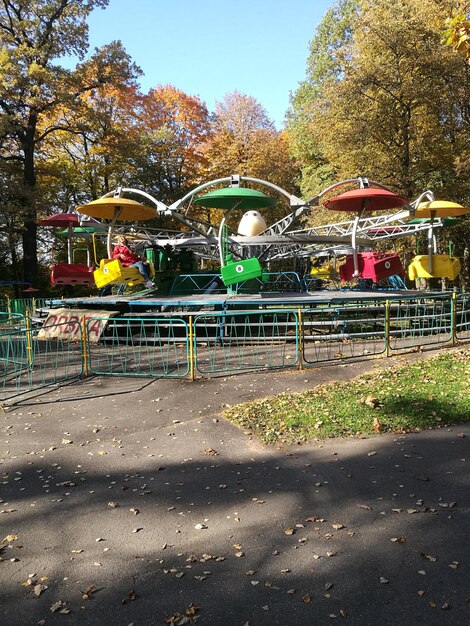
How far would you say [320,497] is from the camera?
4.36 m

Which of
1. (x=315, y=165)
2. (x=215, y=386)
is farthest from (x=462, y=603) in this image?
(x=315, y=165)

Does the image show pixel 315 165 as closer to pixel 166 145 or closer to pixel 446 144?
pixel 166 145

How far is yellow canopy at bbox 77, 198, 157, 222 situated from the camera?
13133mm

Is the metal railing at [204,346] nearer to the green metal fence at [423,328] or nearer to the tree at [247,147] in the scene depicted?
the green metal fence at [423,328]

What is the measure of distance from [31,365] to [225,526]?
22.1 ft

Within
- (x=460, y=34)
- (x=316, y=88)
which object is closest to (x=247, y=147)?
(x=316, y=88)

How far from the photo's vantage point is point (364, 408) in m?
6.72

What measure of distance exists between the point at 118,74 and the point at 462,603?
29.5 meters

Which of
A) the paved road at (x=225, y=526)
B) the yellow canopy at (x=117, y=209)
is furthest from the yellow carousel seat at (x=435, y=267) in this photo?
the paved road at (x=225, y=526)

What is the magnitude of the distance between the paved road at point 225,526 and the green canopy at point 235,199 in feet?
25.6

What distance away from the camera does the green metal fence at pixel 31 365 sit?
850cm

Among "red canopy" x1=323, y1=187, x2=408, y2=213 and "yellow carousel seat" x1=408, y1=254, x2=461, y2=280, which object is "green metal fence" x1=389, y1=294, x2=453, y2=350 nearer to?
"yellow carousel seat" x1=408, y1=254, x2=461, y2=280

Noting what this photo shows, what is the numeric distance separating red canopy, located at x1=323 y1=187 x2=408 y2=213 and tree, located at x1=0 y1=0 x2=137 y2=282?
16.5 metres

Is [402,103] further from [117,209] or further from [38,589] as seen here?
[38,589]
